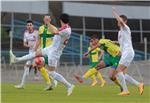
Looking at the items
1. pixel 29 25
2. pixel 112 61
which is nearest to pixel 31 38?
pixel 29 25

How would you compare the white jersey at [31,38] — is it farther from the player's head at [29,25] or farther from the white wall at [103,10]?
the white wall at [103,10]

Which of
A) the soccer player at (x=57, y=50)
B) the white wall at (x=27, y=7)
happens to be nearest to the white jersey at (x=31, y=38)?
the soccer player at (x=57, y=50)

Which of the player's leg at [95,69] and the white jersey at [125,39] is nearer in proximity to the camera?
the white jersey at [125,39]

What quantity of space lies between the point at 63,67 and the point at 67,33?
73.1 ft

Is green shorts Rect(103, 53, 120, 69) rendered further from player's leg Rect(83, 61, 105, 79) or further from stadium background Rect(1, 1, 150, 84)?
stadium background Rect(1, 1, 150, 84)

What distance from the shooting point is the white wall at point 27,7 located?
42688mm

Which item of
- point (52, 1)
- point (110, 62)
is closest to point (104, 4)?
point (52, 1)

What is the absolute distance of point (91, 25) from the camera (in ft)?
154

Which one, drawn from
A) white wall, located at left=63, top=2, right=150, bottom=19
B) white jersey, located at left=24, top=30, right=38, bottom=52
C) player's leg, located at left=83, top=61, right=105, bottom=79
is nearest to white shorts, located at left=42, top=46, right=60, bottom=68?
player's leg, located at left=83, top=61, right=105, bottom=79

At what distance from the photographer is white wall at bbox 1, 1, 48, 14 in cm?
4269

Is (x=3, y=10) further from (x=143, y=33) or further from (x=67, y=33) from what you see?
(x=67, y=33)

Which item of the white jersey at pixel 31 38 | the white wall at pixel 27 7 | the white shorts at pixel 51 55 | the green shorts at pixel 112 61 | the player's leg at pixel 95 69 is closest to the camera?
the white shorts at pixel 51 55

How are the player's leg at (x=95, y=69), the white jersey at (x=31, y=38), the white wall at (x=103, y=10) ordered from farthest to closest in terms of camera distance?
the white wall at (x=103, y=10) < the white jersey at (x=31, y=38) < the player's leg at (x=95, y=69)

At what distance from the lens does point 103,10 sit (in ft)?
153
